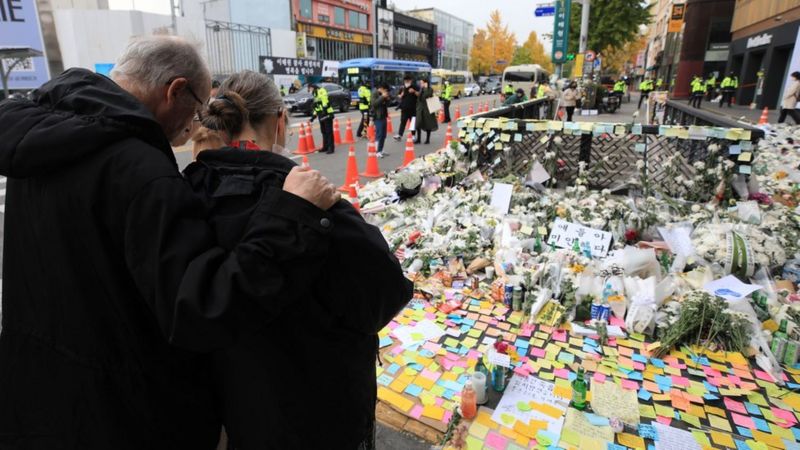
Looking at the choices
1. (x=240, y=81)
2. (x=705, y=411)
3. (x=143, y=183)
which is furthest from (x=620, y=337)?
(x=143, y=183)

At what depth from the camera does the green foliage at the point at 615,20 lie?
31.2m

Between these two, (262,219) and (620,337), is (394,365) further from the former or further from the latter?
(262,219)

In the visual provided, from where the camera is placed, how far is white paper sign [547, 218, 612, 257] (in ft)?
15.5

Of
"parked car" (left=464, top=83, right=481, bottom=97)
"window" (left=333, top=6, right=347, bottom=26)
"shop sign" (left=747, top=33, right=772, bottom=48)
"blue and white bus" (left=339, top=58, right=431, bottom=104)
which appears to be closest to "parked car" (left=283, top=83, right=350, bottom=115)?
"blue and white bus" (left=339, top=58, right=431, bottom=104)

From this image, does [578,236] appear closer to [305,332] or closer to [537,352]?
[537,352]

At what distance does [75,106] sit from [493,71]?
7731cm

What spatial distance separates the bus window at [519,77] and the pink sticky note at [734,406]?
2624cm

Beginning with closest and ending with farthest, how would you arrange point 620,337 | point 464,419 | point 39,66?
point 464,419 < point 620,337 < point 39,66

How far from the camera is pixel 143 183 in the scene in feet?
3.58

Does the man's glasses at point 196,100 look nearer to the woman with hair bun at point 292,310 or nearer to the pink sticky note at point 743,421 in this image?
the woman with hair bun at point 292,310

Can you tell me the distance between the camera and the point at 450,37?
8112cm

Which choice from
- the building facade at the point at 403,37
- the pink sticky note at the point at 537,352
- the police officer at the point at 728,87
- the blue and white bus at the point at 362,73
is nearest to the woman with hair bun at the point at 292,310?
the pink sticky note at the point at 537,352

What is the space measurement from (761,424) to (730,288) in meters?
1.34

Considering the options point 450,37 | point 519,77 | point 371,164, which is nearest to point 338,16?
point 519,77
